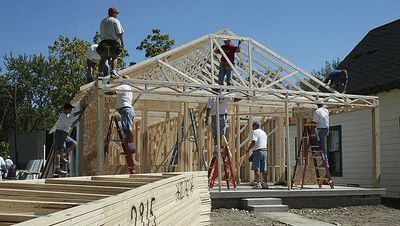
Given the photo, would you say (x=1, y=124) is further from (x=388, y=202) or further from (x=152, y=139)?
(x=388, y=202)

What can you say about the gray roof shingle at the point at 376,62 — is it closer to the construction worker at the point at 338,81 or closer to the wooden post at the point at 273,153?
the construction worker at the point at 338,81

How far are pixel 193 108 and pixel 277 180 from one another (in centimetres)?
362

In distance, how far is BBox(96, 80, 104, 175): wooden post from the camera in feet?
31.8

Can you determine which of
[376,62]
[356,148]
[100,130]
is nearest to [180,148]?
[100,130]

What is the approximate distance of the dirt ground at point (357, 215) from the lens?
9.39 metres

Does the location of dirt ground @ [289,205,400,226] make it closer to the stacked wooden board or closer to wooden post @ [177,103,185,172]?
wooden post @ [177,103,185,172]

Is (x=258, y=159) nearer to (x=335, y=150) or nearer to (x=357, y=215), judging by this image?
(x=357, y=215)

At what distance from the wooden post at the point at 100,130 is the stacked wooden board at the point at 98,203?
4197 millimetres

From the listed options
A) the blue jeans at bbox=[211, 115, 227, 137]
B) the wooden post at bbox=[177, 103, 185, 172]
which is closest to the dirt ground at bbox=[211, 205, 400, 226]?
the blue jeans at bbox=[211, 115, 227, 137]

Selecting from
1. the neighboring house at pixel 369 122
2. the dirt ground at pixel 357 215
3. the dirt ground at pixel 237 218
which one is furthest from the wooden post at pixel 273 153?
the dirt ground at pixel 237 218

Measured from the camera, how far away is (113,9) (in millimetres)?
10297

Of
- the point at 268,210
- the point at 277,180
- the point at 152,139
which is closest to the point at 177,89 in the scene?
the point at 268,210

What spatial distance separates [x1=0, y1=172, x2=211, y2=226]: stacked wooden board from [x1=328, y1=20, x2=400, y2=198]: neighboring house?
9985 millimetres

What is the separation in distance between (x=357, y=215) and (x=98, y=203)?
8934 millimetres
